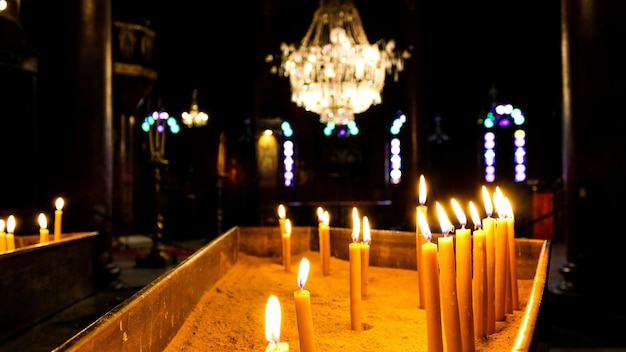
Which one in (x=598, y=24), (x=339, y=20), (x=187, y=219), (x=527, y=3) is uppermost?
(x=527, y=3)

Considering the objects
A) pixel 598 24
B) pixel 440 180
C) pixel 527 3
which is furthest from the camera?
pixel 440 180

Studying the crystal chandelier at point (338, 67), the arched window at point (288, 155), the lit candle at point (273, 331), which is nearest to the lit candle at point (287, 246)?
the lit candle at point (273, 331)

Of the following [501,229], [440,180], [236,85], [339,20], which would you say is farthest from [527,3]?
[501,229]

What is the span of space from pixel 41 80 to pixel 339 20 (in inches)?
163

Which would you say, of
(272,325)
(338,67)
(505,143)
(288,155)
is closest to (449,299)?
(272,325)

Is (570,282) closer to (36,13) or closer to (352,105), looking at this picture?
(352,105)

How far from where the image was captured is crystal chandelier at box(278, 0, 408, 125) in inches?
261

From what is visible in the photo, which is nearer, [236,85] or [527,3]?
[527,3]

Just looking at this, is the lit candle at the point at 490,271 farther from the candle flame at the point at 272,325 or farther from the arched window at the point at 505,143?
the arched window at the point at 505,143

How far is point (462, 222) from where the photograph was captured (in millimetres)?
1462

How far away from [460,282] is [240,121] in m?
16.5

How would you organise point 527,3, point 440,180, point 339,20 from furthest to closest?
point 440,180 → point 527,3 → point 339,20

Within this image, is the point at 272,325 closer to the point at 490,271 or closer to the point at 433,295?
the point at 433,295

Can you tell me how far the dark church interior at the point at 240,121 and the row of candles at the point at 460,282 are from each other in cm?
502
